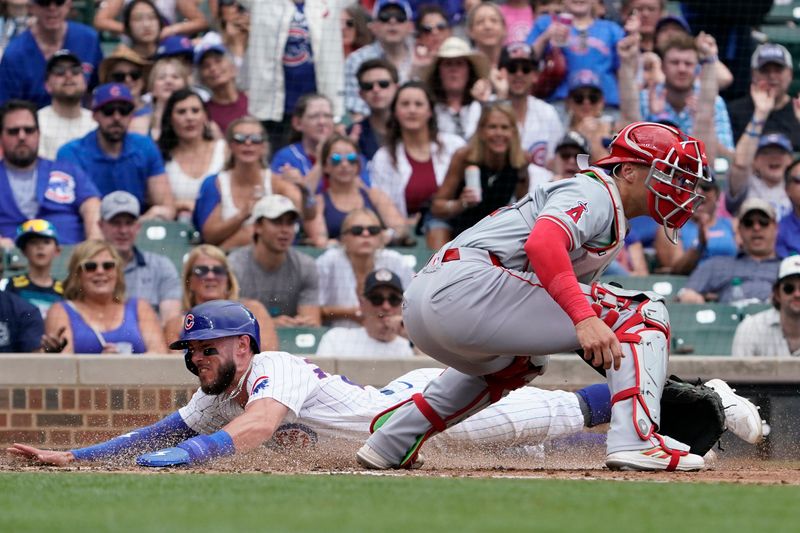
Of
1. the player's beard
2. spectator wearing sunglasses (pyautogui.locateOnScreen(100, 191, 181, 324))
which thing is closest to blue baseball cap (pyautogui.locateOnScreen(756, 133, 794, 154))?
spectator wearing sunglasses (pyautogui.locateOnScreen(100, 191, 181, 324))

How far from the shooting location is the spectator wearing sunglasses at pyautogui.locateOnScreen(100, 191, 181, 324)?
29.1ft

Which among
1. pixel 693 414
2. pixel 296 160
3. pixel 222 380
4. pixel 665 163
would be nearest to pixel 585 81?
pixel 296 160

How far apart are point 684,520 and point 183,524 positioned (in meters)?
1.30

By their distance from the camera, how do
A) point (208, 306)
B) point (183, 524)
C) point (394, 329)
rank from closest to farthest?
point (183, 524), point (208, 306), point (394, 329)

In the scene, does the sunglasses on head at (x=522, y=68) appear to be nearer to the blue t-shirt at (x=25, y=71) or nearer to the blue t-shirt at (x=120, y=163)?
the blue t-shirt at (x=120, y=163)

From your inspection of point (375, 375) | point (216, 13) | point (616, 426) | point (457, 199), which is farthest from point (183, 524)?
point (216, 13)

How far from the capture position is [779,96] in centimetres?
1123

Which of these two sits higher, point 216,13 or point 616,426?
point 216,13

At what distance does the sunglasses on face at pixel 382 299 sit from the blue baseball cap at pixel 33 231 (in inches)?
77.1

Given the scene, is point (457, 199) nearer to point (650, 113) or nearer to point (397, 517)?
point (650, 113)

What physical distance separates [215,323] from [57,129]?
14.5ft

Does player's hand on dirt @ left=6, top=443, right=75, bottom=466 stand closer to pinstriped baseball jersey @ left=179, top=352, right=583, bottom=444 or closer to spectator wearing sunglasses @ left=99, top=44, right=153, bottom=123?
pinstriped baseball jersey @ left=179, top=352, right=583, bottom=444

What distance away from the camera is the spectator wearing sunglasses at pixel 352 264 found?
9.02 m

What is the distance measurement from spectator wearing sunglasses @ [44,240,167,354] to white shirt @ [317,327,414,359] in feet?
3.12
